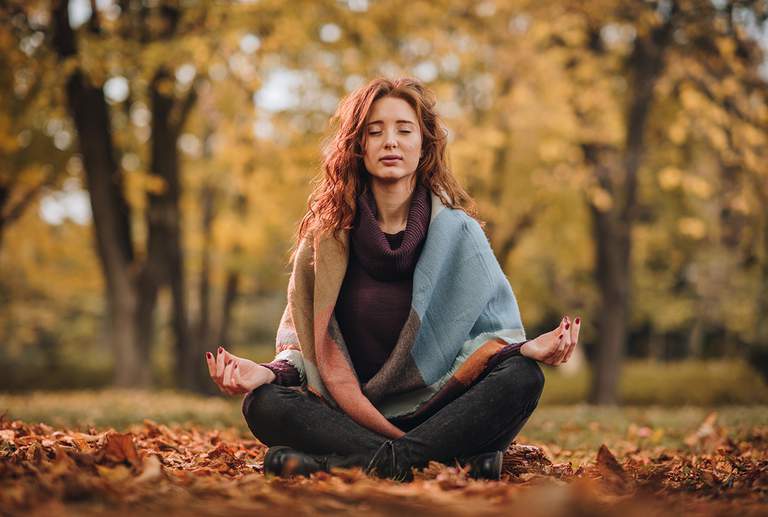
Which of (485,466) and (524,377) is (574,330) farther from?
(485,466)

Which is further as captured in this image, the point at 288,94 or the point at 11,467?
the point at 288,94

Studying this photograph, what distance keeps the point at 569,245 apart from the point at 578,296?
594cm

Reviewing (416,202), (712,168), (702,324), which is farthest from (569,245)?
(416,202)

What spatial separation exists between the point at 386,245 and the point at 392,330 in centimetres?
36

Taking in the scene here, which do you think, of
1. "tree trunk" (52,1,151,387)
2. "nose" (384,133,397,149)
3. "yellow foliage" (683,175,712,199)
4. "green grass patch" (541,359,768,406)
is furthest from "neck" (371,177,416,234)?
"green grass patch" (541,359,768,406)

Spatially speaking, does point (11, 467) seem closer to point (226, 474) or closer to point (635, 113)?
point (226, 474)

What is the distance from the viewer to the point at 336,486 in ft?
8.42

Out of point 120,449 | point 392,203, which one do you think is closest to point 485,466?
point 392,203

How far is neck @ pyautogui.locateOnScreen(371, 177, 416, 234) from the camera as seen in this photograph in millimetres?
3574

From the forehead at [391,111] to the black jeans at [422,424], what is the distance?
1.18 meters

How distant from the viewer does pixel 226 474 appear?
3094 mm

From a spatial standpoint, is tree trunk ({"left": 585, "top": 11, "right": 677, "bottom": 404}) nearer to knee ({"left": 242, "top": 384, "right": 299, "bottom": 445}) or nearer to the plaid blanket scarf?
the plaid blanket scarf

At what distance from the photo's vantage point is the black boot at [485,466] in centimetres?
302

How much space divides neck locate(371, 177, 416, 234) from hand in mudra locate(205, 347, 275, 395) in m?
0.86
